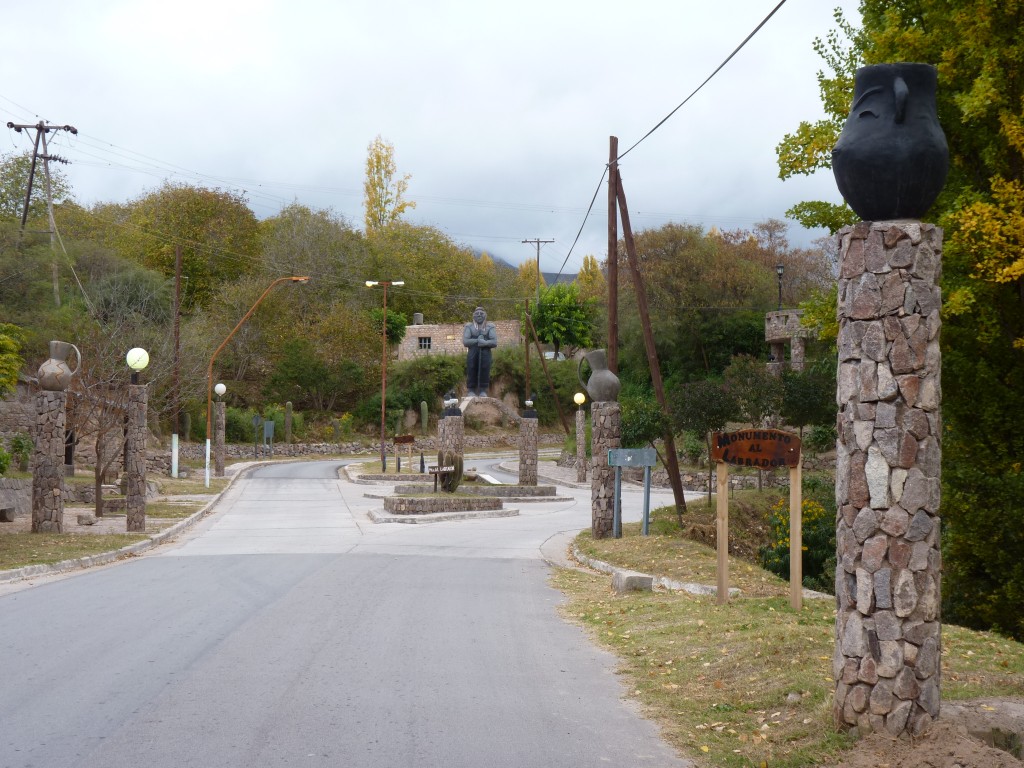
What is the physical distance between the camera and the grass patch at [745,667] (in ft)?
20.7

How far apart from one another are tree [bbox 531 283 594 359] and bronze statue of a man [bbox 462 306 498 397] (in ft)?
105

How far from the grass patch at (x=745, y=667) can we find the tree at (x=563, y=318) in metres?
67.9

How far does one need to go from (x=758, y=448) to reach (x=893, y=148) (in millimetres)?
5431

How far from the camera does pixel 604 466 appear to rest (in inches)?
757

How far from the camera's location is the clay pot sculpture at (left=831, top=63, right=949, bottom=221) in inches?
247

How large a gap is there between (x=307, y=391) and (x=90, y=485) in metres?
38.5

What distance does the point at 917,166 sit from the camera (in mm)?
6262

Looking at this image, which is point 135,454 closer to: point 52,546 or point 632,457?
point 52,546

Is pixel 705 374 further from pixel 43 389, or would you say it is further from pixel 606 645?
pixel 606 645

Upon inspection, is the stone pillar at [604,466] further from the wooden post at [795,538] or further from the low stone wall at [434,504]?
the wooden post at [795,538]

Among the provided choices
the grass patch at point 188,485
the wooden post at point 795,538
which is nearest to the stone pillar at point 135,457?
the grass patch at point 188,485

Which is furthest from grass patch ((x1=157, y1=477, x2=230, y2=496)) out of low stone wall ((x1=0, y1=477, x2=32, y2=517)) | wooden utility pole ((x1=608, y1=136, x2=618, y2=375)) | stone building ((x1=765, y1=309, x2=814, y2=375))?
stone building ((x1=765, y1=309, x2=814, y2=375))

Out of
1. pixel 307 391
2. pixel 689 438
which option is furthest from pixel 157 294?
pixel 689 438

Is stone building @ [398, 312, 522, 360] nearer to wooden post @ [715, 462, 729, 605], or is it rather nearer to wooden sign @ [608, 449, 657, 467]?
wooden sign @ [608, 449, 657, 467]
